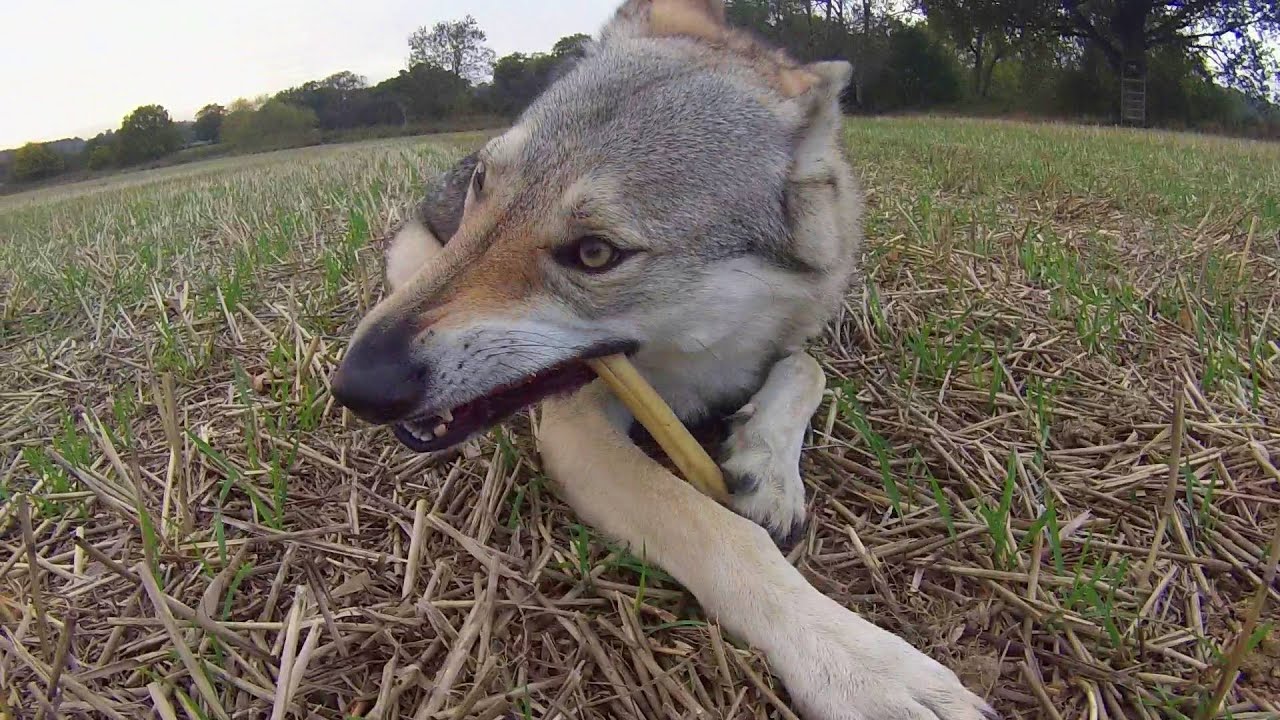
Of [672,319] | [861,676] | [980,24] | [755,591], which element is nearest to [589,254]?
[672,319]

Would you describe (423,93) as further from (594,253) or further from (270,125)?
(594,253)

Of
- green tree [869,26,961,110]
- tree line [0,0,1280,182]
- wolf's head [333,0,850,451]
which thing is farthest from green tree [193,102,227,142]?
wolf's head [333,0,850,451]

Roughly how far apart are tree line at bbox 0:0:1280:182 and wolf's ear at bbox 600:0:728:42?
19346 mm

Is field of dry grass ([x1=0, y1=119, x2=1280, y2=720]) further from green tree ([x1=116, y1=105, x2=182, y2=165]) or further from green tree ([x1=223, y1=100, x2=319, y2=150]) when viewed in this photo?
green tree ([x1=116, y1=105, x2=182, y2=165])

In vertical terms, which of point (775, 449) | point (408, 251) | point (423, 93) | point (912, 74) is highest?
point (423, 93)

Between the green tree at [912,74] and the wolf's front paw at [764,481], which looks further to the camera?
the green tree at [912,74]

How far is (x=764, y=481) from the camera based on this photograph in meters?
1.82

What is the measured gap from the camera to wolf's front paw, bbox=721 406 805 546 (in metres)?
1.77

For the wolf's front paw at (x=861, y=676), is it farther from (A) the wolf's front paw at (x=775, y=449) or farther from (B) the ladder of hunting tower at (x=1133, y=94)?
(B) the ladder of hunting tower at (x=1133, y=94)

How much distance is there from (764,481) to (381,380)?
91 cm

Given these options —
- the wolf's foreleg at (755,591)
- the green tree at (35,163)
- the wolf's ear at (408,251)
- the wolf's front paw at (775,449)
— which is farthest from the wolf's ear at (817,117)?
the green tree at (35,163)

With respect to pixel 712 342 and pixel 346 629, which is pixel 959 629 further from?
pixel 346 629

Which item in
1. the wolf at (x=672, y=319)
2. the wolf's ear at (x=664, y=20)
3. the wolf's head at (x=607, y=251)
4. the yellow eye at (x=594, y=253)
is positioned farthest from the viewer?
the wolf's ear at (x=664, y=20)

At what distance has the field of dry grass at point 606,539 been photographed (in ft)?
4.50
